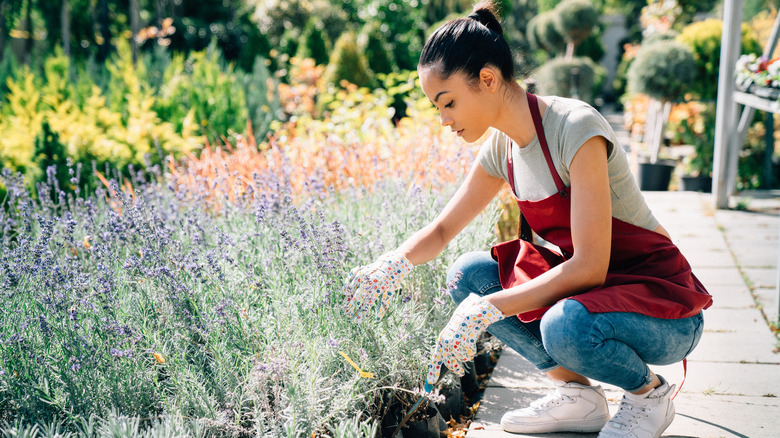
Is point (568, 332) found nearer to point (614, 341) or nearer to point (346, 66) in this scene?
point (614, 341)

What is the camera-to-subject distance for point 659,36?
878 cm

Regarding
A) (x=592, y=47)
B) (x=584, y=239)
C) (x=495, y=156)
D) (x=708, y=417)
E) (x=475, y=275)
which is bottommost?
(x=592, y=47)

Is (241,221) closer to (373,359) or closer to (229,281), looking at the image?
(229,281)

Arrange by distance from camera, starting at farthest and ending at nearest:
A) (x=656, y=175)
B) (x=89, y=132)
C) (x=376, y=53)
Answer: (x=376, y=53) < (x=656, y=175) < (x=89, y=132)

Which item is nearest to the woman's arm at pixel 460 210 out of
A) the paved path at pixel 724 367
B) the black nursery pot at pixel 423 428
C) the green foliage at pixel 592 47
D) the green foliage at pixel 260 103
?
the black nursery pot at pixel 423 428

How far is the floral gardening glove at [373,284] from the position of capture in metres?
1.91

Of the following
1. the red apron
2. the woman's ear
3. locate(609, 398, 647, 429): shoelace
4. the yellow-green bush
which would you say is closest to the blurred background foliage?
the yellow-green bush

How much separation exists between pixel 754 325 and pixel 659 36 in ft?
22.7

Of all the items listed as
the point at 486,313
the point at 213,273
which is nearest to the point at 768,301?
the point at 486,313

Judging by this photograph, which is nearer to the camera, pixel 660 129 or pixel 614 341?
pixel 614 341

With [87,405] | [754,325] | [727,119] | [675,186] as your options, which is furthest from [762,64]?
[87,405]

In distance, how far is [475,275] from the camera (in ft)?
6.97

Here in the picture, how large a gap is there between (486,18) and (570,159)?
1.57ft

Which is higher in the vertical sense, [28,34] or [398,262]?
[398,262]
